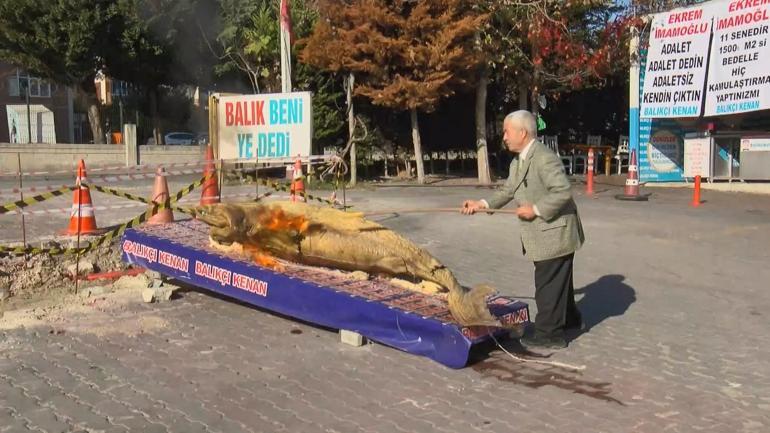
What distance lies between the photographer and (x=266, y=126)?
12.3 meters

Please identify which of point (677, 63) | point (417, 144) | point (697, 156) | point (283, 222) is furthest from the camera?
point (417, 144)

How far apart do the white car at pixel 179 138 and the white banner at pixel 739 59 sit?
29.3 metres

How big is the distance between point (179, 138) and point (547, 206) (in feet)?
128

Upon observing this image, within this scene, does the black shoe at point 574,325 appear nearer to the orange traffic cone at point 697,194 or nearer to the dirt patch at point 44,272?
the dirt patch at point 44,272

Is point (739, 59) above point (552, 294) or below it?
above

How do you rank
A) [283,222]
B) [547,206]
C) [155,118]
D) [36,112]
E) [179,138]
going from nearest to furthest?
[547,206]
[283,222]
[155,118]
[179,138]
[36,112]

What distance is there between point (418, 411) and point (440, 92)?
1575 centimetres

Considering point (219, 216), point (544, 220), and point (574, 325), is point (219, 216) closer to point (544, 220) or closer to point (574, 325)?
point (544, 220)

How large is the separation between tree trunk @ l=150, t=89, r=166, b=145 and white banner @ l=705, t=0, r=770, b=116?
2799cm

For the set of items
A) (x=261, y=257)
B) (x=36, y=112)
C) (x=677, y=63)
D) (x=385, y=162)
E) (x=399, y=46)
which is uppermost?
(x=36, y=112)

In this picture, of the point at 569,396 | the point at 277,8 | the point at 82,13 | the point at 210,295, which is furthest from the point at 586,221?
the point at 82,13

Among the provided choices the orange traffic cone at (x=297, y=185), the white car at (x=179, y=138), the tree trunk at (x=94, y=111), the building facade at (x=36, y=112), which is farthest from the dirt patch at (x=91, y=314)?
the building facade at (x=36, y=112)

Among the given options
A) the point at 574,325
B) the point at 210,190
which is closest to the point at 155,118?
the point at 210,190

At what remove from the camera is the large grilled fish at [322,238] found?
5.76m
